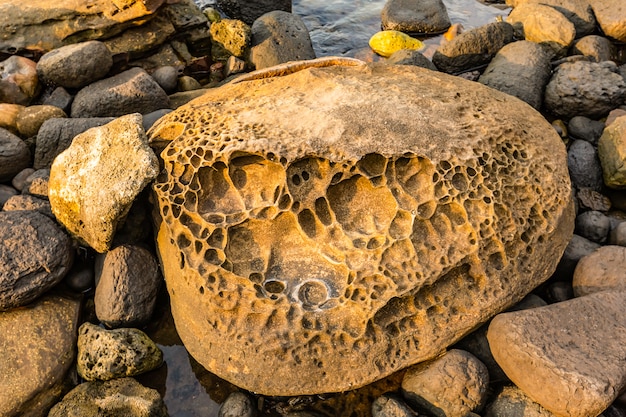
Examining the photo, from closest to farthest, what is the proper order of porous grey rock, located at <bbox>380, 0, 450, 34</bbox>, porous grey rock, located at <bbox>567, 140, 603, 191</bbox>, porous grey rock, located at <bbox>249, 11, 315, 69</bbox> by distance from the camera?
porous grey rock, located at <bbox>567, 140, 603, 191</bbox> → porous grey rock, located at <bbox>249, 11, 315, 69</bbox> → porous grey rock, located at <bbox>380, 0, 450, 34</bbox>

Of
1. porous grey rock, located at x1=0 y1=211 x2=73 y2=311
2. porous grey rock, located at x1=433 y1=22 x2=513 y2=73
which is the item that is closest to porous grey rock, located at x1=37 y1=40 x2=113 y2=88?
porous grey rock, located at x1=0 y1=211 x2=73 y2=311

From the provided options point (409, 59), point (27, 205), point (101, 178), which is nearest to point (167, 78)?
point (27, 205)

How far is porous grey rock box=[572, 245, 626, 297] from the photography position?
3492 millimetres

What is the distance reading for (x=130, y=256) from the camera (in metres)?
3.62

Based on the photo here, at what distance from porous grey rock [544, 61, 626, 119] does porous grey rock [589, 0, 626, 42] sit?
51.7 inches

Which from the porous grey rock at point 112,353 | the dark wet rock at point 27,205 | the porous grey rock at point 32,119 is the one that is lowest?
the porous grey rock at point 112,353

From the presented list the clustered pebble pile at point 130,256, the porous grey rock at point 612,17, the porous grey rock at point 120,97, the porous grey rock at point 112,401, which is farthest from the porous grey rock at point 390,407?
the porous grey rock at point 612,17

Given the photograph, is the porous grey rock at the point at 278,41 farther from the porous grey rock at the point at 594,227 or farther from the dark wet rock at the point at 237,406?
the dark wet rock at the point at 237,406

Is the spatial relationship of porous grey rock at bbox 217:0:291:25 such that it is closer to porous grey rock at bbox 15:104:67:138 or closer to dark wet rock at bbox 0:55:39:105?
dark wet rock at bbox 0:55:39:105

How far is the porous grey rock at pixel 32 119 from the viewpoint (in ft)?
15.4

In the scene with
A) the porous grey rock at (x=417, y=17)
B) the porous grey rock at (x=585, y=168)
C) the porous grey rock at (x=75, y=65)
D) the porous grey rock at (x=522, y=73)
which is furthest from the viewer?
the porous grey rock at (x=417, y=17)

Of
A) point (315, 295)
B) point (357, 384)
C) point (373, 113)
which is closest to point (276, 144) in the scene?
point (373, 113)

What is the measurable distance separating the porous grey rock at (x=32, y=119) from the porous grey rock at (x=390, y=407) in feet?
12.0

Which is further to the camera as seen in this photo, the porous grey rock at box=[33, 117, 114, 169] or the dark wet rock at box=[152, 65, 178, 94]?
the dark wet rock at box=[152, 65, 178, 94]
